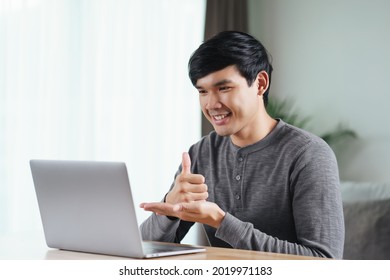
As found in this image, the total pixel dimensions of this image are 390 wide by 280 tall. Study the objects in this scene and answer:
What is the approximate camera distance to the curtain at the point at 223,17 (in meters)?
4.29

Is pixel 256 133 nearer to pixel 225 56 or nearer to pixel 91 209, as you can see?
pixel 225 56

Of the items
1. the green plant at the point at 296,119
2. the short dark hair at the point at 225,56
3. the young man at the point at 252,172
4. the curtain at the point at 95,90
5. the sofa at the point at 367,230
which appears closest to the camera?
the young man at the point at 252,172

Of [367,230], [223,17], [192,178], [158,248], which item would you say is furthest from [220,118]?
[223,17]

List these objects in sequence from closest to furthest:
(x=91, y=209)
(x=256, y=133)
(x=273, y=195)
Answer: (x=91, y=209), (x=273, y=195), (x=256, y=133)

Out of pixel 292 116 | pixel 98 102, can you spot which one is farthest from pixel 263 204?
pixel 292 116

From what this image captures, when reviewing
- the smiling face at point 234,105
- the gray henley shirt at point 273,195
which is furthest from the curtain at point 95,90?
the smiling face at point 234,105

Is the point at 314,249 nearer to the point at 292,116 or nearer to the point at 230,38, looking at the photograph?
the point at 230,38

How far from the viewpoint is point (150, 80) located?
393cm

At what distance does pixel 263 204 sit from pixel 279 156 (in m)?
0.16

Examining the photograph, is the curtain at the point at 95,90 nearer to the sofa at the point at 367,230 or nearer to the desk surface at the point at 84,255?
the sofa at the point at 367,230

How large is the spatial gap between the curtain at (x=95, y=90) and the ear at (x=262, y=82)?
5.12 ft

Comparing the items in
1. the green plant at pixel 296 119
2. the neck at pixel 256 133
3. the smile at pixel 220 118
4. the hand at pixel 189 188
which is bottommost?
the green plant at pixel 296 119

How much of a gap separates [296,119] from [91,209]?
2.95 meters
